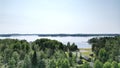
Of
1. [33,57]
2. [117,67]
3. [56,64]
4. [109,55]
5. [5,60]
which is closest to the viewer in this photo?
[117,67]

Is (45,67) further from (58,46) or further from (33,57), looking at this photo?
(58,46)

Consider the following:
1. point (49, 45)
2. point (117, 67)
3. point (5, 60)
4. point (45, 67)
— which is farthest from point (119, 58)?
point (49, 45)

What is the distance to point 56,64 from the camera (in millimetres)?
36000

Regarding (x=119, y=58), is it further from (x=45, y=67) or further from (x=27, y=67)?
(x=27, y=67)

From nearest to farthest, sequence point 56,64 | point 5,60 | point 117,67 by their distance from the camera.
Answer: point 117,67, point 56,64, point 5,60

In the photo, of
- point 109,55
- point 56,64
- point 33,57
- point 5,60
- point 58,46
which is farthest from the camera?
point 58,46

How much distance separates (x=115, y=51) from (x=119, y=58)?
12.7 feet

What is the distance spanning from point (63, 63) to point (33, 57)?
20.7 feet

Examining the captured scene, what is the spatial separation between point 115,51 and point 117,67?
58.2 ft

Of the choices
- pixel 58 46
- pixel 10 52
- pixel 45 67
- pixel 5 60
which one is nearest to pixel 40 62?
pixel 45 67

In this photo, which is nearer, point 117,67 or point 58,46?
point 117,67

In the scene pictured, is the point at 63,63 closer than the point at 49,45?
Yes

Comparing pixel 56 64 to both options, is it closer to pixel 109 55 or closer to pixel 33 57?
pixel 33 57

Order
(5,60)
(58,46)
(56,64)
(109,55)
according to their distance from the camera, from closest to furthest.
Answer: (56,64) → (5,60) → (109,55) → (58,46)
